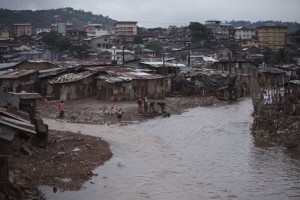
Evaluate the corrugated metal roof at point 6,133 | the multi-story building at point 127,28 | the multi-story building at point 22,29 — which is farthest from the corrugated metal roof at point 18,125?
the multi-story building at point 22,29

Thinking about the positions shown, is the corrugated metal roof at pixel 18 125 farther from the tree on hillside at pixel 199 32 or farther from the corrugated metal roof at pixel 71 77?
the tree on hillside at pixel 199 32

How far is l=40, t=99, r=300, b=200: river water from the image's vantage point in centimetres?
1282

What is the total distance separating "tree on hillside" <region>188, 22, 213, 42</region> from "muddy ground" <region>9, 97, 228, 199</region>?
4922cm

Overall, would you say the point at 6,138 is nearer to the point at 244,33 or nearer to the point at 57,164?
the point at 57,164

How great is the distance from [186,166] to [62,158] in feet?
14.7

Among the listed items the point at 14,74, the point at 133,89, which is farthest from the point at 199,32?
the point at 14,74

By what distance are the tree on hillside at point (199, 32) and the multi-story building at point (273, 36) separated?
9860mm

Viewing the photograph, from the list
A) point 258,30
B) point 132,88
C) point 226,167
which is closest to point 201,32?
point 258,30

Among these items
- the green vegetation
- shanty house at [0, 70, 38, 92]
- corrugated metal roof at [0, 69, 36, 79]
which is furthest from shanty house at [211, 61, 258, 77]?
the green vegetation

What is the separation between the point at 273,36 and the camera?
76938mm

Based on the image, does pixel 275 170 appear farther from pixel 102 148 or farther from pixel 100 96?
pixel 100 96

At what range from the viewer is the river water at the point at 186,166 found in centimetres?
1282

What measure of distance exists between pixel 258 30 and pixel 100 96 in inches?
2120

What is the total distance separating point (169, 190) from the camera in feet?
42.9
